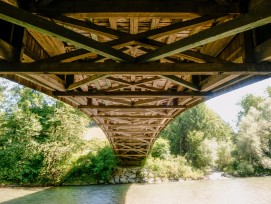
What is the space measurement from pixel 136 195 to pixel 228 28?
16.4 m

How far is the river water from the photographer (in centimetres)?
1552

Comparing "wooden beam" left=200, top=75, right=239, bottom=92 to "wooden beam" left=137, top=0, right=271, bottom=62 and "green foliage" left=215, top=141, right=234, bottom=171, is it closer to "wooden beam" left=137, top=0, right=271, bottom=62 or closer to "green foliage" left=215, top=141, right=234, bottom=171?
"wooden beam" left=137, top=0, right=271, bottom=62

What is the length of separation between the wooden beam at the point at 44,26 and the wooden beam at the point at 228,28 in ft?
2.33

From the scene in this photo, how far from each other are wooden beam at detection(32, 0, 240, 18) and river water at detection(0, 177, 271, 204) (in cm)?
1366

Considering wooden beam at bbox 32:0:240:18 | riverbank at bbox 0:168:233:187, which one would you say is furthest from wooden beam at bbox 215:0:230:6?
riverbank at bbox 0:168:233:187

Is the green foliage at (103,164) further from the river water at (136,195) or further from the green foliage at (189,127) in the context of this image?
the green foliage at (189,127)

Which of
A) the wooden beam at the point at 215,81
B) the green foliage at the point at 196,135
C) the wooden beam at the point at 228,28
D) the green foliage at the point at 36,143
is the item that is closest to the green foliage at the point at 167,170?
the green foliage at the point at 196,135

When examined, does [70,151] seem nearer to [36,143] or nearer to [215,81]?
[36,143]

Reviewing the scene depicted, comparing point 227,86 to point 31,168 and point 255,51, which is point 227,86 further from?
point 31,168

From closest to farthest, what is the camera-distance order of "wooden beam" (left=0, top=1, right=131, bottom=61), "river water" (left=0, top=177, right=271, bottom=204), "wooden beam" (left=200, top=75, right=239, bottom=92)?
1. "wooden beam" (left=0, top=1, right=131, bottom=61)
2. "wooden beam" (left=200, top=75, right=239, bottom=92)
3. "river water" (left=0, top=177, right=271, bottom=204)

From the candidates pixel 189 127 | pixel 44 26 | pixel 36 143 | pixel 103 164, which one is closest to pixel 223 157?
pixel 189 127

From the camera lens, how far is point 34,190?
1948 centimetres

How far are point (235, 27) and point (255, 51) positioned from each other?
131 cm

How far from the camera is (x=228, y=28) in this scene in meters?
2.53
